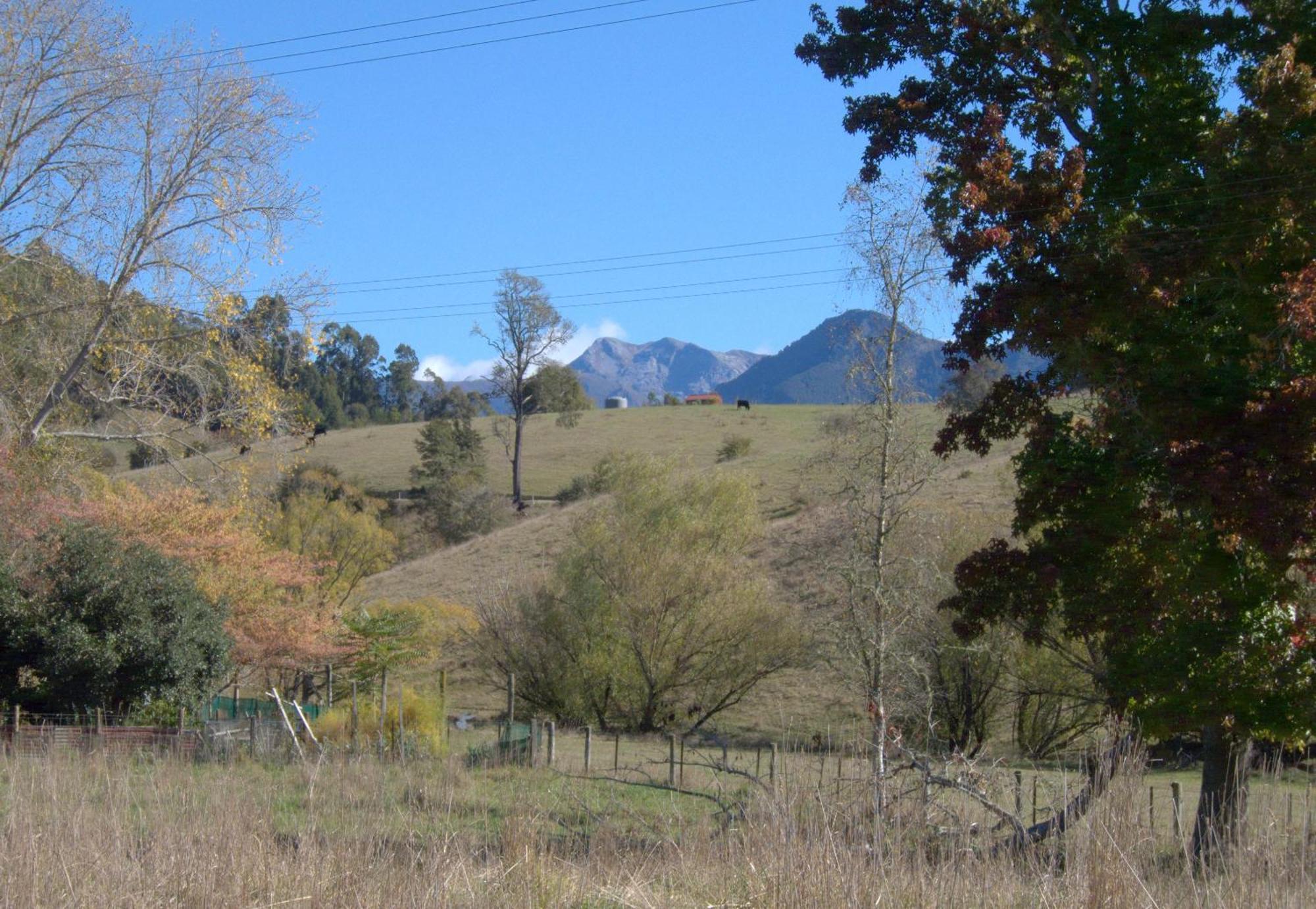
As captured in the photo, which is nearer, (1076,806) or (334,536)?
(1076,806)

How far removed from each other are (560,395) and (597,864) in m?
80.3

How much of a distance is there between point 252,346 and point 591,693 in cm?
1695

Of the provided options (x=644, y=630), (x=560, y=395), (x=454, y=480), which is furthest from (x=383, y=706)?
(x=560, y=395)

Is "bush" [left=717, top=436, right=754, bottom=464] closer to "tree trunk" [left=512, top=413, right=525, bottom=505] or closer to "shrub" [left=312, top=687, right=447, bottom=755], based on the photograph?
"tree trunk" [left=512, top=413, right=525, bottom=505]

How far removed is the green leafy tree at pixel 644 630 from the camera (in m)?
32.4

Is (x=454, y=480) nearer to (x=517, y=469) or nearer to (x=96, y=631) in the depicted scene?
(x=517, y=469)

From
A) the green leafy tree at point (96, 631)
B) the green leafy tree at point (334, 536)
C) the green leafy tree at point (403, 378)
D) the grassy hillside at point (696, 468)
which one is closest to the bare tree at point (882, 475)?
the grassy hillside at point (696, 468)

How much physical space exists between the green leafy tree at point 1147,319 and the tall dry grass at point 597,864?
551cm

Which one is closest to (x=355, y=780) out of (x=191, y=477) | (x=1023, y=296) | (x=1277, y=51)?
(x=1023, y=296)

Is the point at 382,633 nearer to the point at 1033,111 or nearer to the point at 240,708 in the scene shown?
the point at 240,708

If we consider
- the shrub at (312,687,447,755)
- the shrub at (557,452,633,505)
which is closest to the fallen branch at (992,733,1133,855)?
the shrub at (312,687,447,755)

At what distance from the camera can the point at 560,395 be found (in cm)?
8619

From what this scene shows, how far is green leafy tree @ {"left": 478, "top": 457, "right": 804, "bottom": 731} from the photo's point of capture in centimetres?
3241

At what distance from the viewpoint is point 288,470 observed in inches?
800
